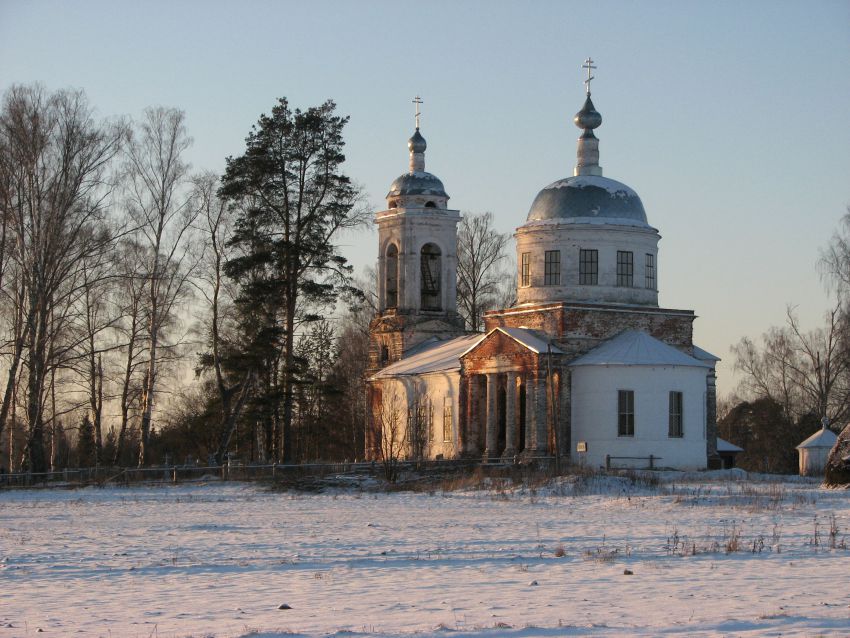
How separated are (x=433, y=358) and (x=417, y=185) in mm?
7770

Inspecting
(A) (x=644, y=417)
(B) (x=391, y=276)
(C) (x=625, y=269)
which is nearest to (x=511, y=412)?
(A) (x=644, y=417)

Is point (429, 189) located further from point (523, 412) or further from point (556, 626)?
point (556, 626)

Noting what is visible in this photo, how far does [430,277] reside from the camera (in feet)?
185

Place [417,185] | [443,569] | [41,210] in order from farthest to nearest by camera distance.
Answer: [417,185] < [41,210] < [443,569]

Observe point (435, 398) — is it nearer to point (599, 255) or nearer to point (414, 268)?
point (414, 268)

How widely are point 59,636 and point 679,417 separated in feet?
111

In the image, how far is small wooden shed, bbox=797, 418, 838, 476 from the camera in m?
42.9

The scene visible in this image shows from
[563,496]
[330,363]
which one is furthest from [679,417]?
[330,363]

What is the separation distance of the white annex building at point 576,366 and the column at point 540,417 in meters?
0.04

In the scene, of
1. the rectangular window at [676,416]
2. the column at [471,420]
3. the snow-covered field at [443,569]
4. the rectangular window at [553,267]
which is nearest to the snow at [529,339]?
the column at [471,420]

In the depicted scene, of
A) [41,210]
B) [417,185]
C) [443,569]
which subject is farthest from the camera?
[417,185]

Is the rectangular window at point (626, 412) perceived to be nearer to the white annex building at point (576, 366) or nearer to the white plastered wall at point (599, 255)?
the white annex building at point (576, 366)

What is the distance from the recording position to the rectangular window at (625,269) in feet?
156

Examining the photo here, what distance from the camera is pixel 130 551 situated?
1917 centimetres
